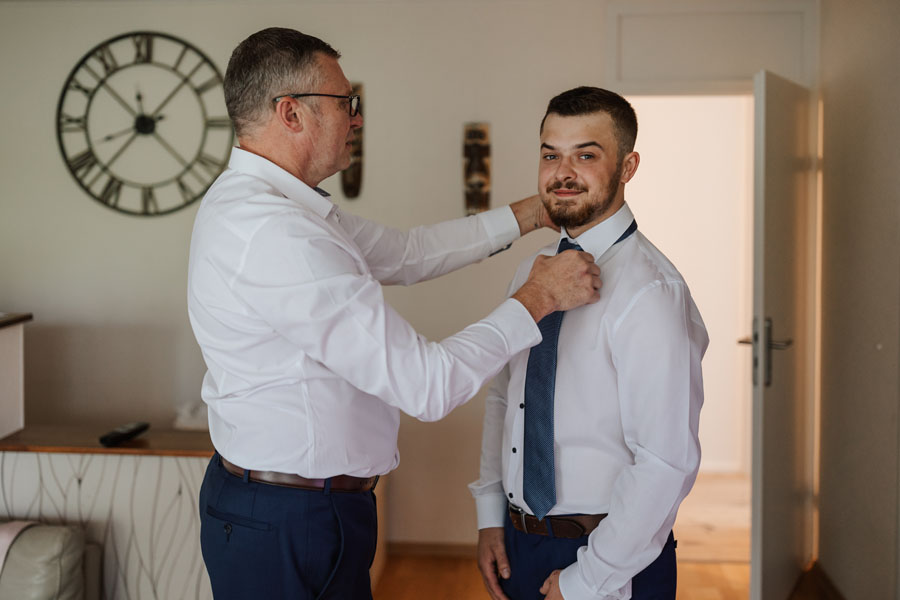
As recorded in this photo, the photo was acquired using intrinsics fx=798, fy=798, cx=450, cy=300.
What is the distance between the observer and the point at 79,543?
2328mm

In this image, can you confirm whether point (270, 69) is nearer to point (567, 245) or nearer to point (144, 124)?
point (567, 245)

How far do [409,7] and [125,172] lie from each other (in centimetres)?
146

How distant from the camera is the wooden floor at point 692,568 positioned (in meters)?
3.21

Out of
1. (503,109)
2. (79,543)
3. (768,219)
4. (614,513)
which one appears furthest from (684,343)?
(503,109)

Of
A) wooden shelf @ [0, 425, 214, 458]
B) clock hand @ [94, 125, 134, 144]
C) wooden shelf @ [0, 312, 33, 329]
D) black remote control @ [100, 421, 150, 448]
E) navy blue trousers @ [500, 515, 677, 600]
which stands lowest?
navy blue trousers @ [500, 515, 677, 600]

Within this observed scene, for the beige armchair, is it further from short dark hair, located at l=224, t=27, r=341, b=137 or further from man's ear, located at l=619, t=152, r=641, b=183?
man's ear, located at l=619, t=152, r=641, b=183

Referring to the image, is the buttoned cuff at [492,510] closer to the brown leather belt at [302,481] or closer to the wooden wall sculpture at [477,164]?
the brown leather belt at [302,481]

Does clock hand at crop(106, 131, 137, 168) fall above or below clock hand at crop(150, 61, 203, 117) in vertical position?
below

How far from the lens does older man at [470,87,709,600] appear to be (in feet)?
4.51

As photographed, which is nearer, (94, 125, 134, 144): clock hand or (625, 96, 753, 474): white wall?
(94, 125, 134, 144): clock hand

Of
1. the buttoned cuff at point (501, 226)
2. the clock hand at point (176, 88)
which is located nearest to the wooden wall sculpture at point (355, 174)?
the clock hand at point (176, 88)

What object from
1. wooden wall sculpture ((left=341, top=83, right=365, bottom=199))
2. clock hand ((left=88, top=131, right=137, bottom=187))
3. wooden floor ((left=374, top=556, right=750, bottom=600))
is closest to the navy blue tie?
wooden floor ((left=374, top=556, right=750, bottom=600))

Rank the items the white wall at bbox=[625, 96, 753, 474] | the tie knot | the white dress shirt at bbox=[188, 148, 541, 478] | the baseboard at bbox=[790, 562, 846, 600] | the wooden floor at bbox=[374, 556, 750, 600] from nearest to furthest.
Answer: the white dress shirt at bbox=[188, 148, 541, 478] < the tie knot < the baseboard at bbox=[790, 562, 846, 600] < the wooden floor at bbox=[374, 556, 750, 600] < the white wall at bbox=[625, 96, 753, 474]

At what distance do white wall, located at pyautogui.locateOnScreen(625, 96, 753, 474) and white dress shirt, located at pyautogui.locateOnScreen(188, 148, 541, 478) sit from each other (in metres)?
3.44
